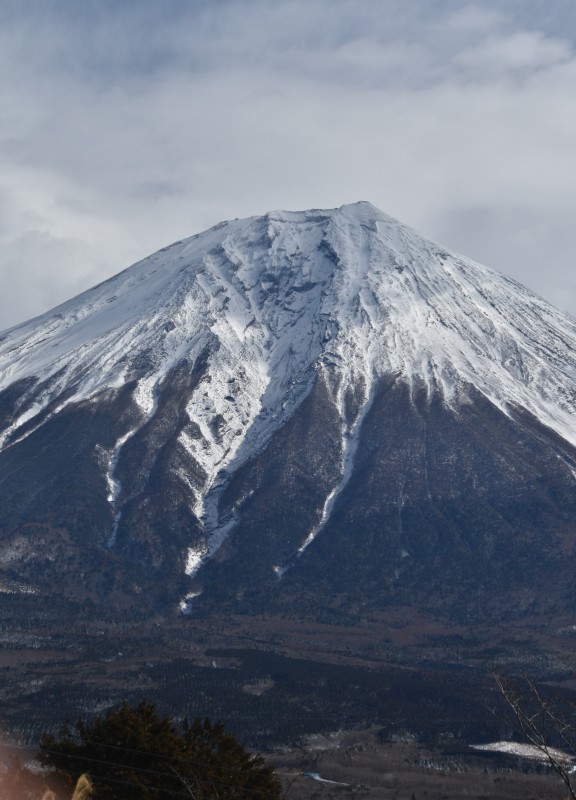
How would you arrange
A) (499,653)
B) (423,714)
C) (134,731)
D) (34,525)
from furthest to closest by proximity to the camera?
1. (34,525)
2. (499,653)
3. (423,714)
4. (134,731)

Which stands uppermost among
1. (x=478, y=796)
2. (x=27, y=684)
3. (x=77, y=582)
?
(x=77, y=582)

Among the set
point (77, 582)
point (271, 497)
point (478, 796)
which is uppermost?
point (271, 497)

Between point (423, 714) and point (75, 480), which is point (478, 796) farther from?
point (75, 480)

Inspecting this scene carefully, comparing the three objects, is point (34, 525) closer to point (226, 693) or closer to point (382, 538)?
point (382, 538)

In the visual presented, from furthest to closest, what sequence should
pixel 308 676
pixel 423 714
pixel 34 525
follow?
pixel 34 525 < pixel 308 676 < pixel 423 714

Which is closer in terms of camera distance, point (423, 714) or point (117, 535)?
point (423, 714)

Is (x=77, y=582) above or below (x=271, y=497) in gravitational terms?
below

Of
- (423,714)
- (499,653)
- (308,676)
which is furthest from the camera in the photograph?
(499,653)

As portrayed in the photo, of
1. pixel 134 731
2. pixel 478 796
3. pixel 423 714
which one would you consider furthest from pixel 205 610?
pixel 134 731

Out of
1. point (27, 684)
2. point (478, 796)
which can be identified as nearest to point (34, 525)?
point (27, 684)
